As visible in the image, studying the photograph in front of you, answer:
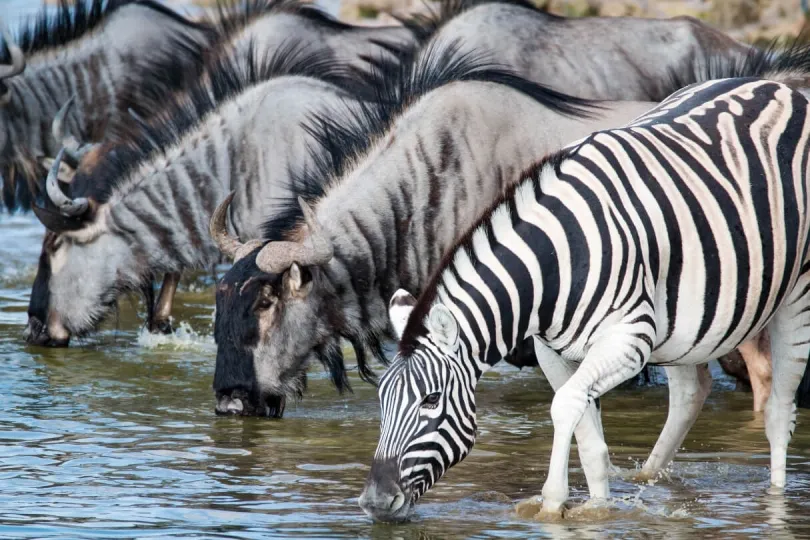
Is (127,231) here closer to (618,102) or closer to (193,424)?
(193,424)

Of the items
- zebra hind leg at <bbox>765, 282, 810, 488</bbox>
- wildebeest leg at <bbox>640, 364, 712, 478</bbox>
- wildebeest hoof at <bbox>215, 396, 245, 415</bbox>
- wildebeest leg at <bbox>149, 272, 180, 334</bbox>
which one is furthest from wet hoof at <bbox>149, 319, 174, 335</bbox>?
zebra hind leg at <bbox>765, 282, 810, 488</bbox>

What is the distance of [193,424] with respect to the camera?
7.55 m

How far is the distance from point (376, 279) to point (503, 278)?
8.87 ft

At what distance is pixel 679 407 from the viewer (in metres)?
6.43

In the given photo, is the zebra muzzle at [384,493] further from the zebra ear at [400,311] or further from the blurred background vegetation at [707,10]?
the blurred background vegetation at [707,10]

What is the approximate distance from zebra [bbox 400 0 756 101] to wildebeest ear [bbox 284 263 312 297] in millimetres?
3598

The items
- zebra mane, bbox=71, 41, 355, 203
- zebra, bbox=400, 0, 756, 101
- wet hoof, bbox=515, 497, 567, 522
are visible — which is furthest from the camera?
zebra, bbox=400, 0, 756, 101

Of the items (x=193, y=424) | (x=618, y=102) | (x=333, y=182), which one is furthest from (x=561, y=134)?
(x=193, y=424)

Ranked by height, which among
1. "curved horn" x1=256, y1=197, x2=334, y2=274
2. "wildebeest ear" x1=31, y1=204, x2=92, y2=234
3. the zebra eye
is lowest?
the zebra eye

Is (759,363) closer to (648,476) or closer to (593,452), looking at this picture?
(648,476)

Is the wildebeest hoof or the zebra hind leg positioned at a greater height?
the zebra hind leg

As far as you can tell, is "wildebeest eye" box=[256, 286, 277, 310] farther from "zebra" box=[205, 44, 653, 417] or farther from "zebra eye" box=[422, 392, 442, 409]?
"zebra eye" box=[422, 392, 442, 409]

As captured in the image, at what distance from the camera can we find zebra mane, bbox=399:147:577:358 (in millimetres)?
5230

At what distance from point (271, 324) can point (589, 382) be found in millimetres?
2805
